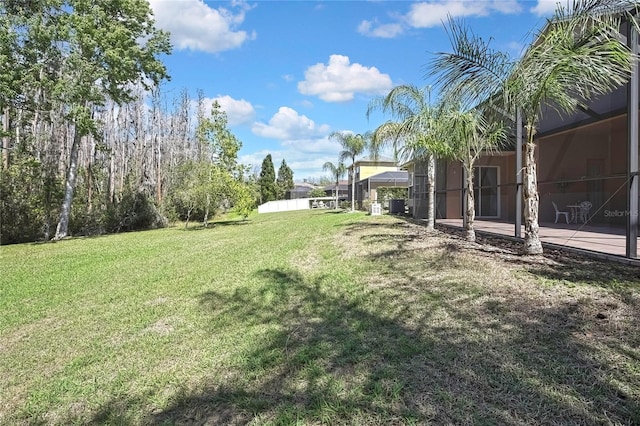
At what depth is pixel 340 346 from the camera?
11.1ft

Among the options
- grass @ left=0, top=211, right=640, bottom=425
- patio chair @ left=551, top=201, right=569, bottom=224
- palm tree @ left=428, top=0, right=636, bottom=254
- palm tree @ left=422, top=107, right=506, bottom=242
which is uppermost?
palm tree @ left=428, top=0, right=636, bottom=254

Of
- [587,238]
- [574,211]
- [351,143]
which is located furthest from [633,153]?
[351,143]

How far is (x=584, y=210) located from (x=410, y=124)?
5017 millimetres

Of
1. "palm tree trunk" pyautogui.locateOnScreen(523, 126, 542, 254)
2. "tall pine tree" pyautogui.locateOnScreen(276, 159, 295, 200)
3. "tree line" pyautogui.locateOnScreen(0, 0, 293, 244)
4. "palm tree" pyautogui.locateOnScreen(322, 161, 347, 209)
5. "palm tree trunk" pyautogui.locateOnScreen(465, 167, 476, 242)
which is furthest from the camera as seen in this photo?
"tall pine tree" pyautogui.locateOnScreen(276, 159, 295, 200)

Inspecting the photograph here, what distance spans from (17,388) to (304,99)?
83.7ft

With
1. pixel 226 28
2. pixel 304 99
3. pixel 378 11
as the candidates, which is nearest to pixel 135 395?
pixel 378 11

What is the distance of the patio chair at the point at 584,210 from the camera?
31.0ft

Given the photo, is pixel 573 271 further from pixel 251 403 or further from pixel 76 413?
pixel 76 413

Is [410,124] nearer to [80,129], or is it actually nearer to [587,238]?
[587,238]

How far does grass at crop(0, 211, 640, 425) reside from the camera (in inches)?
97.0

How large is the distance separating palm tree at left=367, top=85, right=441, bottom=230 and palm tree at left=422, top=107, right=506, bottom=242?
0.35 metres

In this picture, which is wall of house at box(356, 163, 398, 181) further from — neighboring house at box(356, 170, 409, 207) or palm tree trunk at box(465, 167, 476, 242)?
palm tree trunk at box(465, 167, 476, 242)

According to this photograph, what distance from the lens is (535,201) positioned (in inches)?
237

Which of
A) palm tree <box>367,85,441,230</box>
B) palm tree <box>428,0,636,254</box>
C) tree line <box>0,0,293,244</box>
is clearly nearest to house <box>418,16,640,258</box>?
palm tree <box>428,0,636,254</box>
